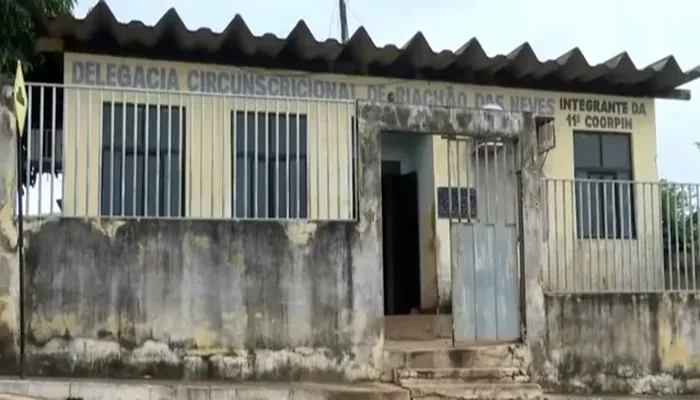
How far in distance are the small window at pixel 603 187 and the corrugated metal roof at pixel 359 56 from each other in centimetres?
76

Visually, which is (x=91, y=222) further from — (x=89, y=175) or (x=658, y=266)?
(x=658, y=266)

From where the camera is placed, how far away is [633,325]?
30.3 feet

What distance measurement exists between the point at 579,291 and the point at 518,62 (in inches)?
145

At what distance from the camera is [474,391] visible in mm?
7785

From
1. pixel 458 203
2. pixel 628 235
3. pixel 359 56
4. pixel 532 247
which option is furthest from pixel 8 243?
pixel 628 235

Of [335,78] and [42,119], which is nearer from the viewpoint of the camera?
→ [42,119]

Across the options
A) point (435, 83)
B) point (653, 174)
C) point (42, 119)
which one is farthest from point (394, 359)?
point (653, 174)

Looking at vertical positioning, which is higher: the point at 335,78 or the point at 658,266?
the point at 335,78

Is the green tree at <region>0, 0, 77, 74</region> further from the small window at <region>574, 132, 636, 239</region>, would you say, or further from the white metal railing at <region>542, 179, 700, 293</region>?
the small window at <region>574, 132, 636, 239</region>

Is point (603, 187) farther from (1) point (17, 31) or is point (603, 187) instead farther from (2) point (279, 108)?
(1) point (17, 31)

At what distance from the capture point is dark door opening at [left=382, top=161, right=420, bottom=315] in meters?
12.0

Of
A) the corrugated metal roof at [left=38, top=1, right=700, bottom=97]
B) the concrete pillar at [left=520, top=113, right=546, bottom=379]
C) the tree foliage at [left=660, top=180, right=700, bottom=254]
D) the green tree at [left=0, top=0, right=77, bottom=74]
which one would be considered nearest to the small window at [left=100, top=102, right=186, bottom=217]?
the corrugated metal roof at [left=38, top=1, right=700, bottom=97]

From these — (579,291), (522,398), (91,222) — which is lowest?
(522,398)

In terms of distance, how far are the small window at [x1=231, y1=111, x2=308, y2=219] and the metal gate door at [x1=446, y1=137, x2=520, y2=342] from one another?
5.34 feet
